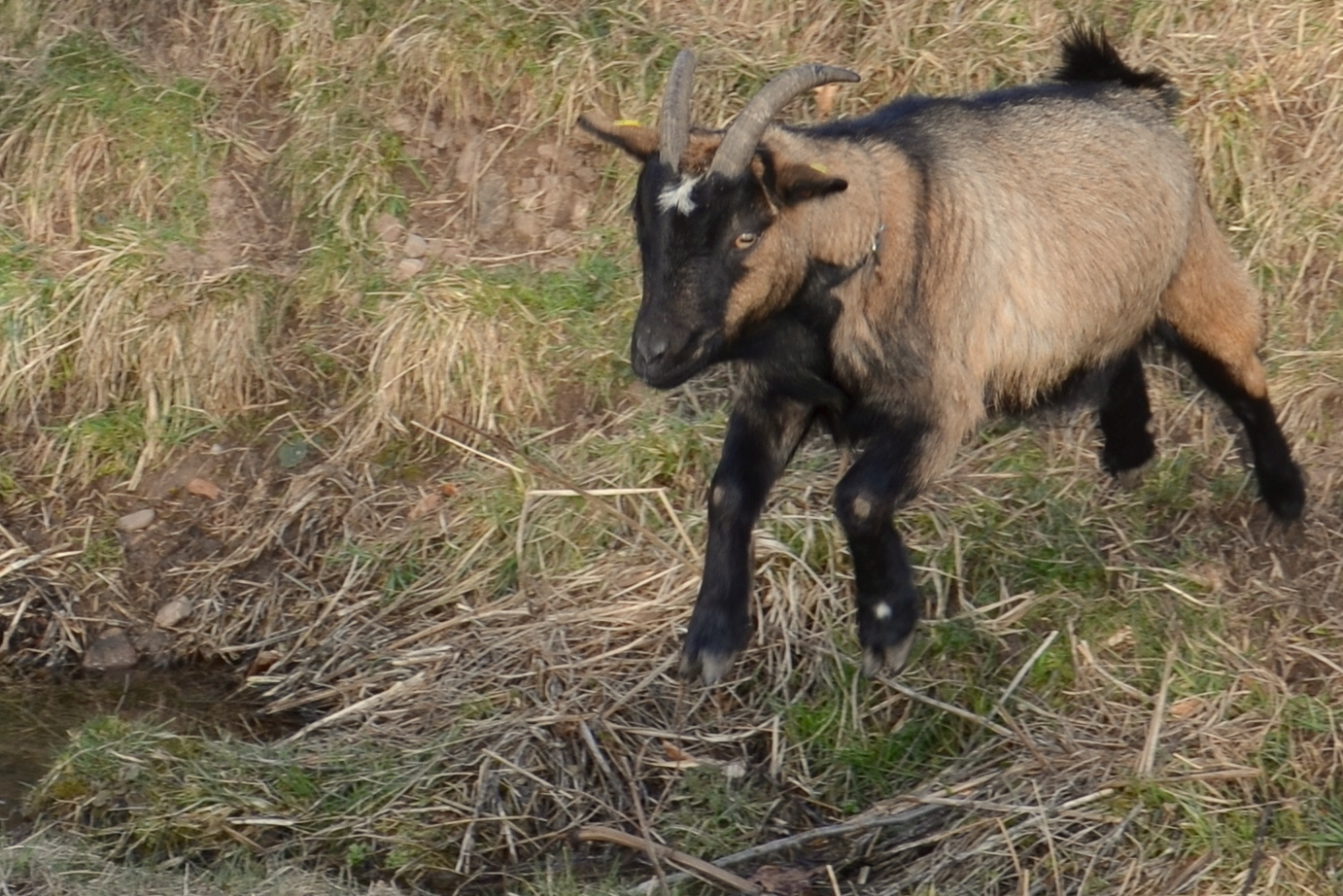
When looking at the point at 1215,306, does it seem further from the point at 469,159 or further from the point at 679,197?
the point at 469,159

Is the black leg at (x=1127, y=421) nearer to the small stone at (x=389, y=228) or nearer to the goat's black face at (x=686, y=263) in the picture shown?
the goat's black face at (x=686, y=263)

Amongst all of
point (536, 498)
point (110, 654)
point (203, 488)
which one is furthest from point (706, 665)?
point (203, 488)

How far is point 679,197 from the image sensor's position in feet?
14.4

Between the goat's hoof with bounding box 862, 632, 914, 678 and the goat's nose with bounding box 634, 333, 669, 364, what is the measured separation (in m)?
1.06

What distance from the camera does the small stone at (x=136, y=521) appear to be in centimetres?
669

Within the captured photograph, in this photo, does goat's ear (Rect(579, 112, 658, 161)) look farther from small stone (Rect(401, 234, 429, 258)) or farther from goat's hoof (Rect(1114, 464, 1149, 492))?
small stone (Rect(401, 234, 429, 258))

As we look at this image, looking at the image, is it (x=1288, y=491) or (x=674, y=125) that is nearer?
(x=674, y=125)

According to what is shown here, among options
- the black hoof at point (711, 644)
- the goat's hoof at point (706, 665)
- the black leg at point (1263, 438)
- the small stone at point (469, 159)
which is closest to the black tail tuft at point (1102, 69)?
the black leg at point (1263, 438)

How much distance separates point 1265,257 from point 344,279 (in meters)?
3.52

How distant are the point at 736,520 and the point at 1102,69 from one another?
2.03 metres

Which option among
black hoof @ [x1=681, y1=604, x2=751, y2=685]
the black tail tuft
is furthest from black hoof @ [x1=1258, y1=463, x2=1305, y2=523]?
black hoof @ [x1=681, y1=604, x2=751, y2=685]

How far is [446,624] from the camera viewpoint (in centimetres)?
596

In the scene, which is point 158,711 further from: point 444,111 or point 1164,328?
point 1164,328

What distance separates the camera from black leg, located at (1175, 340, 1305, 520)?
5820 mm
